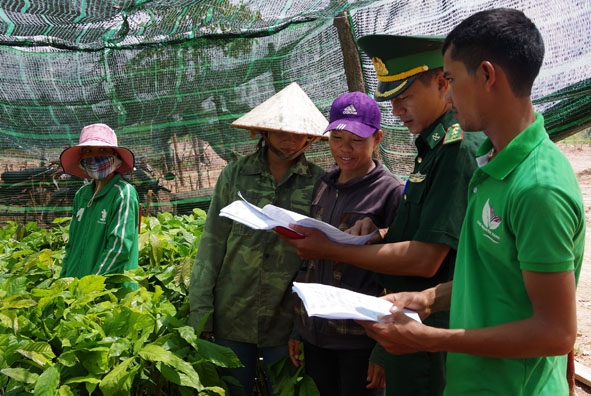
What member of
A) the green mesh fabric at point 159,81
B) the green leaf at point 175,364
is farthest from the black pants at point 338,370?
the green mesh fabric at point 159,81

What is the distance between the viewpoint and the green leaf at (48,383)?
7.68 feet

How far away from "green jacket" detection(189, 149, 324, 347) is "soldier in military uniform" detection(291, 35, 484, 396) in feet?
1.94

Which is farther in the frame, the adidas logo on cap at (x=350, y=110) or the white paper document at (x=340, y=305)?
the adidas logo on cap at (x=350, y=110)

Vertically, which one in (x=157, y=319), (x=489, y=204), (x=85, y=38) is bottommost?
(x=157, y=319)

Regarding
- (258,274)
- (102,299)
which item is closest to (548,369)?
(258,274)

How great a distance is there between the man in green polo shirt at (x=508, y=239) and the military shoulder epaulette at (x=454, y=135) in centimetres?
30

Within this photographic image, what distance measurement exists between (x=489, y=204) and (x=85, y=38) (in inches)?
200

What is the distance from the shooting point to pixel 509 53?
1329mm

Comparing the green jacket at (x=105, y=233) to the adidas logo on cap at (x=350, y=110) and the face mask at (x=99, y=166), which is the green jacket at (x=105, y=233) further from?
the adidas logo on cap at (x=350, y=110)

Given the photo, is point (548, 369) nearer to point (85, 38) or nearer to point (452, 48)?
point (452, 48)

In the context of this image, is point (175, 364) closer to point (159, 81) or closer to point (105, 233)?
point (105, 233)

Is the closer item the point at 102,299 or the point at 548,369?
the point at 548,369

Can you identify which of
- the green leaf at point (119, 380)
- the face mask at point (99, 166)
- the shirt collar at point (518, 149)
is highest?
the face mask at point (99, 166)

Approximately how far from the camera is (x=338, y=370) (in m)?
2.48
